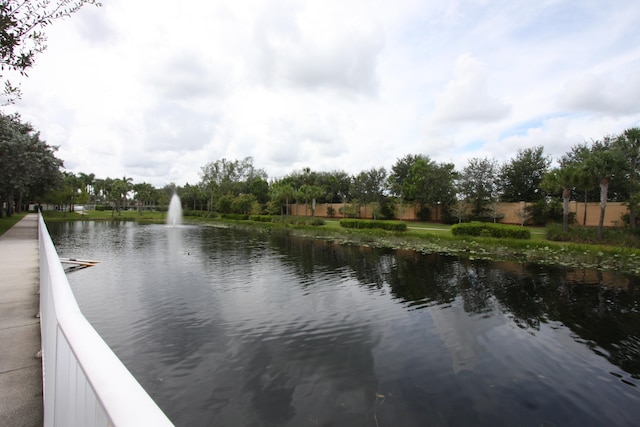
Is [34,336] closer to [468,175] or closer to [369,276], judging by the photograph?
[369,276]

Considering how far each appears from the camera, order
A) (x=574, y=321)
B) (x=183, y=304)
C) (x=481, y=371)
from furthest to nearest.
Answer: (x=183, y=304)
(x=574, y=321)
(x=481, y=371)

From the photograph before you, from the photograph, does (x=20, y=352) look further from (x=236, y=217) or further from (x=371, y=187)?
(x=236, y=217)

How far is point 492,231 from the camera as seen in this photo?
71.3 feet

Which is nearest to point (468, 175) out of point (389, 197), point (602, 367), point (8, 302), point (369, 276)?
point (389, 197)

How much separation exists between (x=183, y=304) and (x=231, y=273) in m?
4.06

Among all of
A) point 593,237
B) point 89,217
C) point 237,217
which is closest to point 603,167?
point 593,237

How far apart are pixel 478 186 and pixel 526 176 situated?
7.10m

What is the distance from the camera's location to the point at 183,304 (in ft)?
30.6

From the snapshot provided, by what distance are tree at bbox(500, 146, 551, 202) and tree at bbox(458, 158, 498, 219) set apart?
308 centimetres

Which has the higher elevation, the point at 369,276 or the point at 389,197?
the point at 389,197

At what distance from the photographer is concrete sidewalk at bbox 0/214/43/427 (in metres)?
3.17

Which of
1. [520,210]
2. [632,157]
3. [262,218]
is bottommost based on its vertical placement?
[262,218]

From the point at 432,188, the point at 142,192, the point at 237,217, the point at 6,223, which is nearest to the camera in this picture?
the point at 6,223

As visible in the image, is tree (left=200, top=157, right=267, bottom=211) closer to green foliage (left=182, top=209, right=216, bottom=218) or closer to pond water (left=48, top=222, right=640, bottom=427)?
green foliage (left=182, top=209, right=216, bottom=218)
